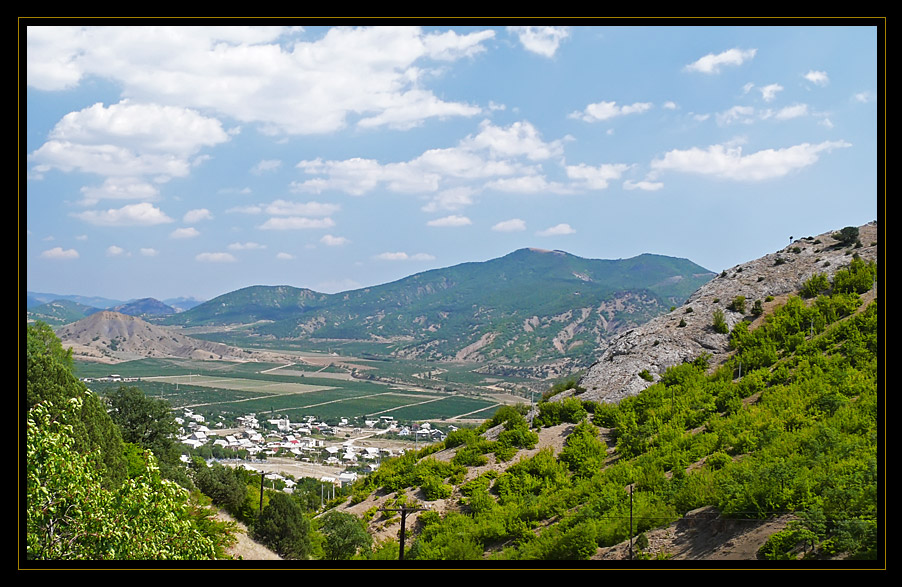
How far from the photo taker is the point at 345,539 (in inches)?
509

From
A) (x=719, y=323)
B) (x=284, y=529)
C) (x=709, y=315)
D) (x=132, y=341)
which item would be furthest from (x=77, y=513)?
(x=132, y=341)

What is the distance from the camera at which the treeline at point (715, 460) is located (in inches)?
334

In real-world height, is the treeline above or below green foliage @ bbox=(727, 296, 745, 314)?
below

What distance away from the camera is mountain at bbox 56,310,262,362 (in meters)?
160

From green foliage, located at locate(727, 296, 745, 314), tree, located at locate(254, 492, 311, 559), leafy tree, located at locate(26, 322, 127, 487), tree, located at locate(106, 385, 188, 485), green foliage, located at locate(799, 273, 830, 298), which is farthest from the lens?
green foliage, located at locate(727, 296, 745, 314)

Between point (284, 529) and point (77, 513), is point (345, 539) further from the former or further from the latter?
point (77, 513)

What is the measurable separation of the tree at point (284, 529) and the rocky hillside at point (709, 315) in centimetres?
928

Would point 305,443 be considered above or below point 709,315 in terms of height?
below

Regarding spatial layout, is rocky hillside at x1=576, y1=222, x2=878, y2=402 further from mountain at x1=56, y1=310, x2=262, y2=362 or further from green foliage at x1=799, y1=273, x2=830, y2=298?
mountain at x1=56, y1=310, x2=262, y2=362

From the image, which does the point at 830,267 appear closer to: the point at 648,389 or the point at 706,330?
the point at 706,330

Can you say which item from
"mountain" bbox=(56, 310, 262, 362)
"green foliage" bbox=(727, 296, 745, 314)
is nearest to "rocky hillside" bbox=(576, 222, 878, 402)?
"green foliage" bbox=(727, 296, 745, 314)

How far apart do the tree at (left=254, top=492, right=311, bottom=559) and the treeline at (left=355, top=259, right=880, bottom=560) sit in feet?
7.44

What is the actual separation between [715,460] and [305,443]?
62338 mm

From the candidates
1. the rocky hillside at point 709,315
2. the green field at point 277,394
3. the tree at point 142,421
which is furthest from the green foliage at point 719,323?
the green field at point 277,394
